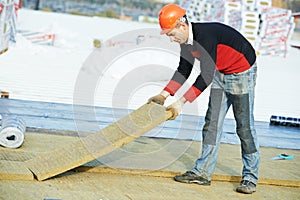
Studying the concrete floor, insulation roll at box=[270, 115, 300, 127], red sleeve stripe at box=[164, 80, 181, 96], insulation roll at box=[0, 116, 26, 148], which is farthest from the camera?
insulation roll at box=[270, 115, 300, 127]

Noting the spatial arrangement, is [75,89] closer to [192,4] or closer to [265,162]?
[265,162]

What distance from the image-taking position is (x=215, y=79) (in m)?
4.75

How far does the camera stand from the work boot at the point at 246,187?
477cm

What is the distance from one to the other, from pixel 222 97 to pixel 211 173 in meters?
0.63

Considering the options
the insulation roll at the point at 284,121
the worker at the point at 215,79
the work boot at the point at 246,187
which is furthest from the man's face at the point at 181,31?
the insulation roll at the point at 284,121

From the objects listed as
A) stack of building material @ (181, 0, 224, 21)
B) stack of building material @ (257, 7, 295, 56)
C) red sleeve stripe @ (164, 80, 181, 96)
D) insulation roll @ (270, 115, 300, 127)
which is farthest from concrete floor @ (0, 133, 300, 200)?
stack of building material @ (181, 0, 224, 21)

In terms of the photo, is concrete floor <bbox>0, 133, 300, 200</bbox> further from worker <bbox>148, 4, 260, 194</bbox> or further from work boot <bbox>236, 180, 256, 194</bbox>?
worker <bbox>148, 4, 260, 194</bbox>

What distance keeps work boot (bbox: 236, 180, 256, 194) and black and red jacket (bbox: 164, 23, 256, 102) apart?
0.81 metres

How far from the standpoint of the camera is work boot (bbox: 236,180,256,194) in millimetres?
4766

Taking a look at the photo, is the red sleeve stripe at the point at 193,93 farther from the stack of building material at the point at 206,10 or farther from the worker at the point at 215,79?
the stack of building material at the point at 206,10

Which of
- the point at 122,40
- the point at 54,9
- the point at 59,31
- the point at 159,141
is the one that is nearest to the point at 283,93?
the point at 122,40

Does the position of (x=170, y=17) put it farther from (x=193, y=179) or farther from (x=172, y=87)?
(x=193, y=179)

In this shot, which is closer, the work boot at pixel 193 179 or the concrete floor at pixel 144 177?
the concrete floor at pixel 144 177

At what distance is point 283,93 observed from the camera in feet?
40.9
